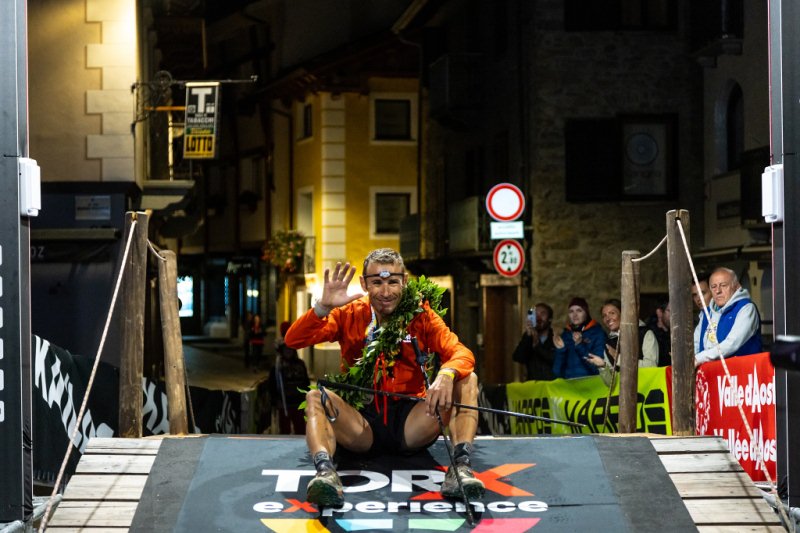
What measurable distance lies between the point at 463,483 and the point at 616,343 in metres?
5.05

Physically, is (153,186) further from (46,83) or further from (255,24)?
(255,24)

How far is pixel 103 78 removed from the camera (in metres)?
19.3

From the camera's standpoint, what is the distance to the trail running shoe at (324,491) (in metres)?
6.35

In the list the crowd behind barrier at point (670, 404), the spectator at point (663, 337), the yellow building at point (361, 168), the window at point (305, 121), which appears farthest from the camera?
the window at point (305, 121)

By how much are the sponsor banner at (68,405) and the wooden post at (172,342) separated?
713 millimetres

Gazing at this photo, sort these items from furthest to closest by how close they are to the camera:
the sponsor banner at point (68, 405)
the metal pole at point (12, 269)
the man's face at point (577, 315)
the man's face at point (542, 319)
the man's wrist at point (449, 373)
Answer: the man's face at point (542, 319) → the man's face at point (577, 315) → the sponsor banner at point (68, 405) → the man's wrist at point (449, 373) → the metal pole at point (12, 269)

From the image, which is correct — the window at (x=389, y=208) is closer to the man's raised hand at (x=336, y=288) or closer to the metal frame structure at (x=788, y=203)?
the man's raised hand at (x=336, y=288)

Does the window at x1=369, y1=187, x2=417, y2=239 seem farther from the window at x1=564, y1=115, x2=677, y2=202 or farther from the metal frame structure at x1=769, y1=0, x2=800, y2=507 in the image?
the metal frame structure at x1=769, y1=0, x2=800, y2=507

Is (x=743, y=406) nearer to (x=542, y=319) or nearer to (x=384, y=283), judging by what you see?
(x=384, y=283)

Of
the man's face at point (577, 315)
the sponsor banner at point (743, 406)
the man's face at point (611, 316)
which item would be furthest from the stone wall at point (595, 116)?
the sponsor banner at point (743, 406)

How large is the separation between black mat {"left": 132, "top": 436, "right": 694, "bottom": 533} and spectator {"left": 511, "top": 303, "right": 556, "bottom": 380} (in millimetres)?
6052

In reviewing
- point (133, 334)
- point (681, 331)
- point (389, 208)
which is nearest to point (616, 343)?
point (681, 331)

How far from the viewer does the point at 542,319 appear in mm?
13711

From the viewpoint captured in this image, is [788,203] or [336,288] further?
[336,288]
